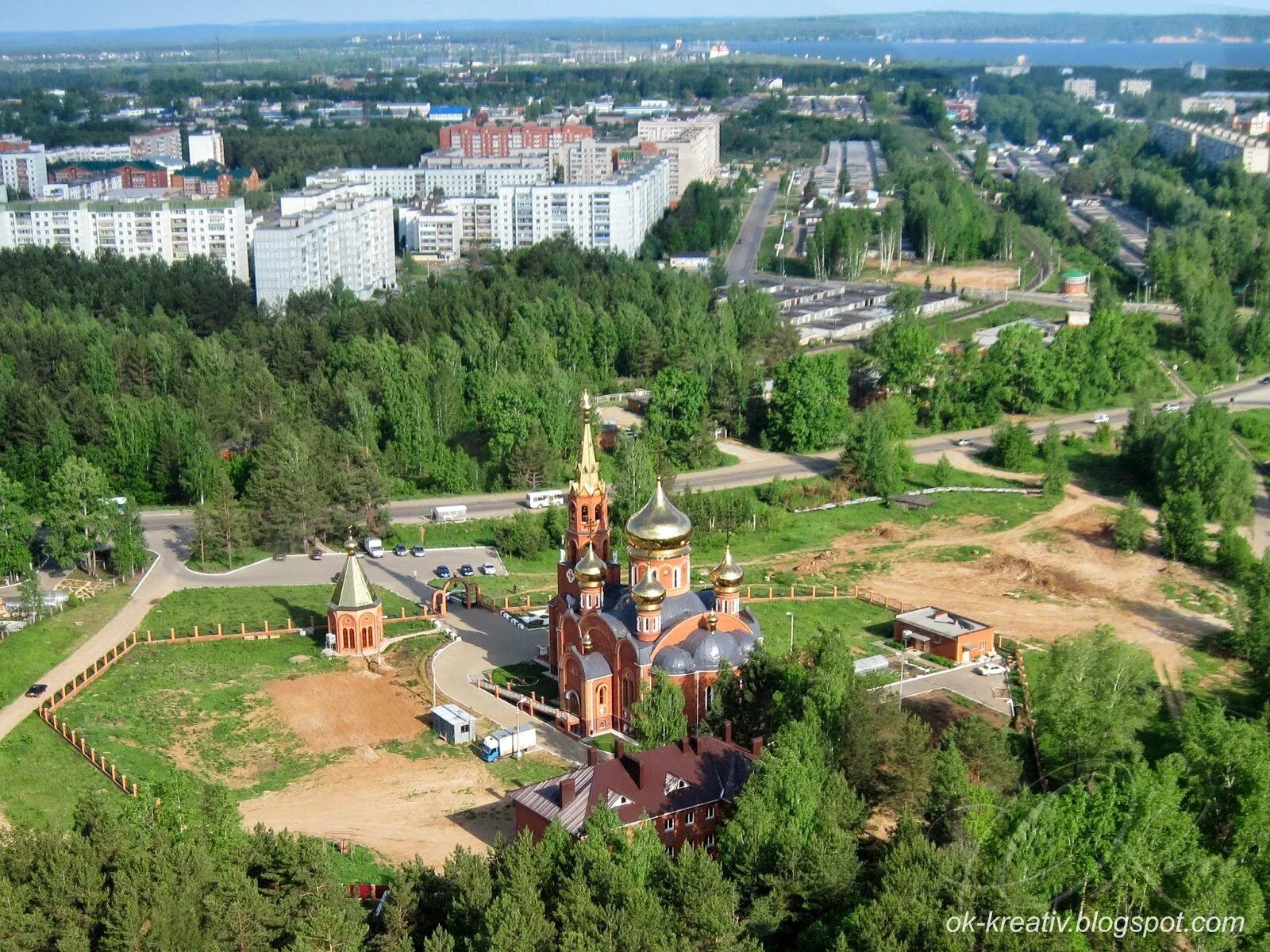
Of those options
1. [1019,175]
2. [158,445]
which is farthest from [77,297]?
[1019,175]

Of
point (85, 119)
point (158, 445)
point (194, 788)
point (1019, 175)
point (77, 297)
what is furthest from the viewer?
point (85, 119)

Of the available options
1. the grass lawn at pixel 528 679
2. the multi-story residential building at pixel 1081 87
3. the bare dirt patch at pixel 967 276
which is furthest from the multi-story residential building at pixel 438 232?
the multi-story residential building at pixel 1081 87

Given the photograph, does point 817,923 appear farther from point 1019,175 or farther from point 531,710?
point 1019,175

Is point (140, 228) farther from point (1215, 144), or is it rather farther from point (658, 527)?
point (1215, 144)

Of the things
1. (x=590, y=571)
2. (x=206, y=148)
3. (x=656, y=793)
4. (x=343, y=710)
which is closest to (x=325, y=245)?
(x=343, y=710)

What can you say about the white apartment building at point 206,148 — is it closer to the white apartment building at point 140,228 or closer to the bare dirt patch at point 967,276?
the white apartment building at point 140,228

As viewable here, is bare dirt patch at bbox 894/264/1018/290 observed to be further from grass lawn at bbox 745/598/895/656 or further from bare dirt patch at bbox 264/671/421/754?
bare dirt patch at bbox 264/671/421/754
